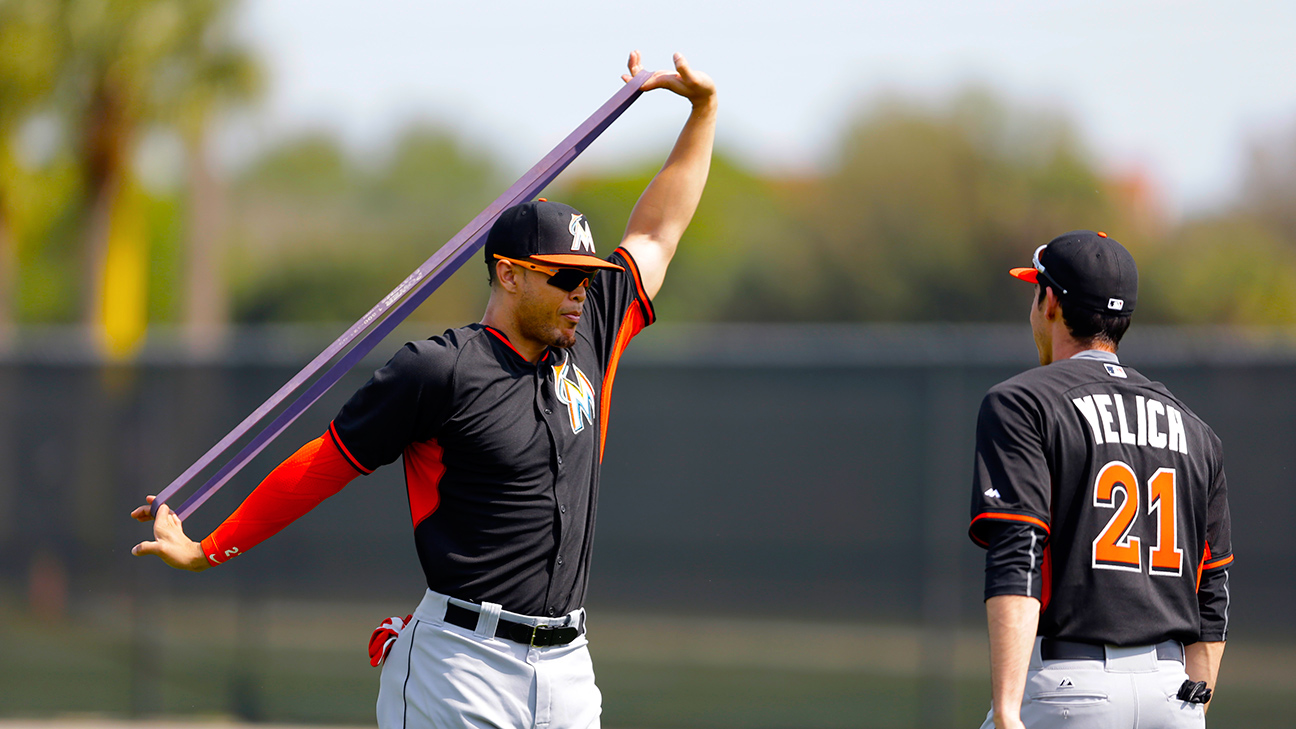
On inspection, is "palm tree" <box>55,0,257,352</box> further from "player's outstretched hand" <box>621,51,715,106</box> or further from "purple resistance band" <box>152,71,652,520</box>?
"player's outstretched hand" <box>621,51,715,106</box>

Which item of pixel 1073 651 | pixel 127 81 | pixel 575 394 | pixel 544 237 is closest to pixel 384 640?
pixel 575 394

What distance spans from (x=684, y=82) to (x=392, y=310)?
3.78 feet

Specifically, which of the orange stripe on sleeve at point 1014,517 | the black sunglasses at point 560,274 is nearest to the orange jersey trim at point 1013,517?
the orange stripe on sleeve at point 1014,517

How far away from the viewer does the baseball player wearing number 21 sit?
10.9 feet

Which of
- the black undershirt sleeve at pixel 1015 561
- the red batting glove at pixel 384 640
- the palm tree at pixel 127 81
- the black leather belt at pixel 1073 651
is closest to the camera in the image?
the black undershirt sleeve at pixel 1015 561

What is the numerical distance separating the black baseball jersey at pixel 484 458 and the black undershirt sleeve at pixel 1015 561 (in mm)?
1134

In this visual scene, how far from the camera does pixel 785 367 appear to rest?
753 centimetres

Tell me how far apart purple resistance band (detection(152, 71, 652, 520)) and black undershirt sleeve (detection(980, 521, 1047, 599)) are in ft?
5.34

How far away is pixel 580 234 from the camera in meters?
3.49

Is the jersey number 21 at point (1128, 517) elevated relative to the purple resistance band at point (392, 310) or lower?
lower

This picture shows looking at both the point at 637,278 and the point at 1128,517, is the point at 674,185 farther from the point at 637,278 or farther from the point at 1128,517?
the point at 1128,517

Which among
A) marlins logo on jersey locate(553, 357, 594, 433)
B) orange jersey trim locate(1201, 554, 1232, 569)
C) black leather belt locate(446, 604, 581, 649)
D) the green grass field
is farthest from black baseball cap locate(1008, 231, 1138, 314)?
the green grass field

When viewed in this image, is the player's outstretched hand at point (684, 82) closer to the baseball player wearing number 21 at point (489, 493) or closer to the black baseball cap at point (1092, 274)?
the baseball player wearing number 21 at point (489, 493)

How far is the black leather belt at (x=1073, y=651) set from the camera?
3049 millimetres
